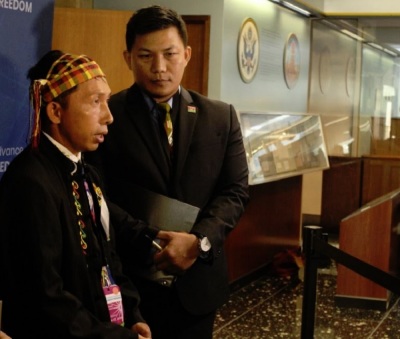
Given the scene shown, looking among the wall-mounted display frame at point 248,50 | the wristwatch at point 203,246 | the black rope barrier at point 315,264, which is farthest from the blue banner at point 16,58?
the wall-mounted display frame at point 248,50

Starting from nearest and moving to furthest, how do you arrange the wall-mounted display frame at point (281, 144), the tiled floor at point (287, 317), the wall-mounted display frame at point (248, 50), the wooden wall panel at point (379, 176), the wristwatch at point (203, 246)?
1. the wristwatch at point (203, 246)
2. the tiled floor at point (287, 317)
3. the wall-mounted display frame at point (281, 144)
4. the wall-mounted display frame at point (248, 50)
5. the wooden wall panel at point (379, 176)

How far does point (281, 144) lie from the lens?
22.8 ft

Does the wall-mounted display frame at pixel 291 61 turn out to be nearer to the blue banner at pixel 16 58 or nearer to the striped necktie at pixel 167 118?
the blue banner at pixel 16 58

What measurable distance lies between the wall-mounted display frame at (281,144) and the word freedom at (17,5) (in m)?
3.56

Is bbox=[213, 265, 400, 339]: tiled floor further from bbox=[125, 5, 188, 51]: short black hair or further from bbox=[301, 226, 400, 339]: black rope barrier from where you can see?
bbox=[125, 5, 188, 51]: short black hair

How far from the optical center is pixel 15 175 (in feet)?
6.12

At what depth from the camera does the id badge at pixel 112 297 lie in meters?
2.04

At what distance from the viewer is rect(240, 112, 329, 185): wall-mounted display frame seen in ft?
21.1

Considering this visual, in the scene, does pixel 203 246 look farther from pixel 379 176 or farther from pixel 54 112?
pixel 379 176

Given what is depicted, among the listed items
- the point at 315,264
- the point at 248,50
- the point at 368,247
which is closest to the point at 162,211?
the point at 315,264

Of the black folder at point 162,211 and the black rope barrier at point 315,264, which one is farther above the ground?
the black folder at point 162,211

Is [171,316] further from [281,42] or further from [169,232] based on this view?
[281,42]

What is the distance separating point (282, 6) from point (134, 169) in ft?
24.3

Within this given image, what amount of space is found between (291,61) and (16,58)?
290 inches
